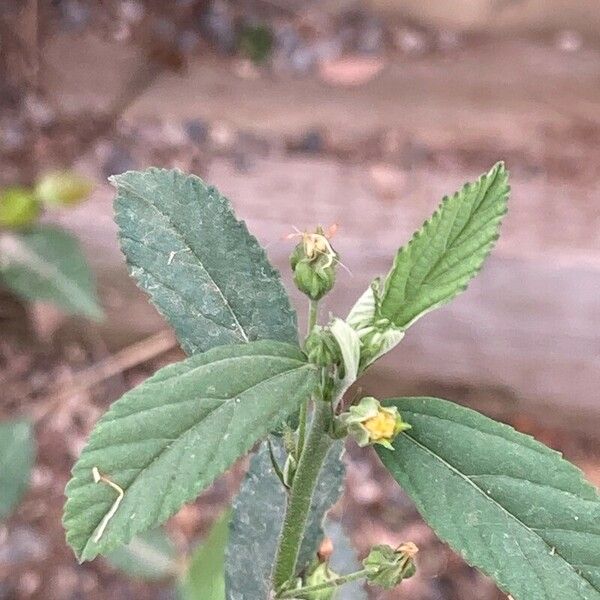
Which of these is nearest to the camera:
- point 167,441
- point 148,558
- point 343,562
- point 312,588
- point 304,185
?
point 167,441

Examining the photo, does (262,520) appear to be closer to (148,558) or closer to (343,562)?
(343,562)

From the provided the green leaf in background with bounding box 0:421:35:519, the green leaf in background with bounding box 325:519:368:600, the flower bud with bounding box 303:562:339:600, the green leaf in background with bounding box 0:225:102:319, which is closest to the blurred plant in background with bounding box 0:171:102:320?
the green leaf in background with bounding box 0:225:102:319

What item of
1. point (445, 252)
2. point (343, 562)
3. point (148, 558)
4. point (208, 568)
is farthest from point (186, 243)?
point (148, 558)

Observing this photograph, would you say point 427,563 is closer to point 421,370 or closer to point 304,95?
point 421,370

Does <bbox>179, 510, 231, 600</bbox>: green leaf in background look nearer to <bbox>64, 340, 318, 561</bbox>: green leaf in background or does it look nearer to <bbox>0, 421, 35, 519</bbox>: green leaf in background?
<bbox>0, 421, 35, 519</bbox>: green leaf in background

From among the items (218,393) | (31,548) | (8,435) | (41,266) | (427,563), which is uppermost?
(218,393)

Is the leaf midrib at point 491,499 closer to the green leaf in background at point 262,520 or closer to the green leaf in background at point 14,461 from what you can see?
the green leaf in background at point 262,520

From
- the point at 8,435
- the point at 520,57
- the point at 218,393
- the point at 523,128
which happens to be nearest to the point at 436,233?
the point at 218,393
